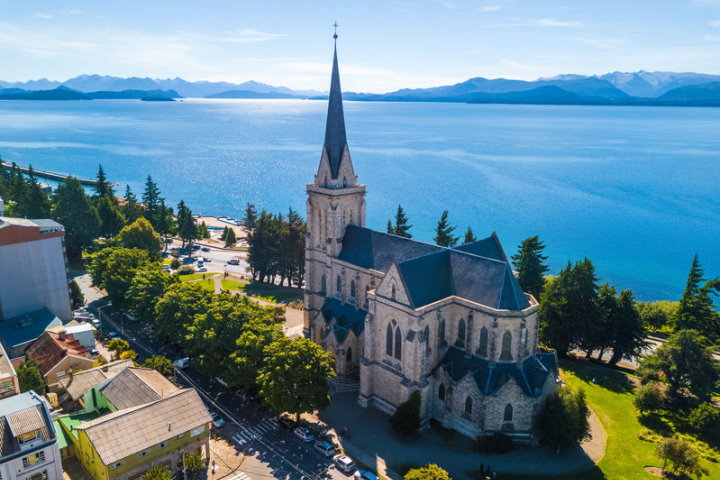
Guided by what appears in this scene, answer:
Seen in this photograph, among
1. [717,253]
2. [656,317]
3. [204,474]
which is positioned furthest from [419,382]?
[717,253]

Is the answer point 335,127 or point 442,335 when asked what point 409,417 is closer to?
point 442,335

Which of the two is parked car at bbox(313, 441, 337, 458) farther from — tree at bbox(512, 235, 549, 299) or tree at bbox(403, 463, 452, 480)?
tree at bbox(512, 235, 549, 299)

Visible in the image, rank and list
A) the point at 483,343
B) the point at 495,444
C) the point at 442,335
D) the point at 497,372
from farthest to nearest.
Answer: the point at 442,335 → the point at 483,343 → the point at 497,372 → the point at 495,444

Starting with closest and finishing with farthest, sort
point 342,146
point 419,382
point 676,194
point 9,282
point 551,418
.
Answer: point 551,418 < point 419,382 < point 342,146 < point 9,282 < point 676,194

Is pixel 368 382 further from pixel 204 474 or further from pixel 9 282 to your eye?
pixel 9 282

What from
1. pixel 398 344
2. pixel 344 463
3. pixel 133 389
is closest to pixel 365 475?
pixel 344 463

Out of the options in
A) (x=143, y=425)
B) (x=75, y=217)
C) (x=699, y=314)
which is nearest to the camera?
(x=143, y=425)

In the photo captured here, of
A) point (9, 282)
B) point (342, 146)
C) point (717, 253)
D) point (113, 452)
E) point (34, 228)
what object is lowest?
point (717, 253)
